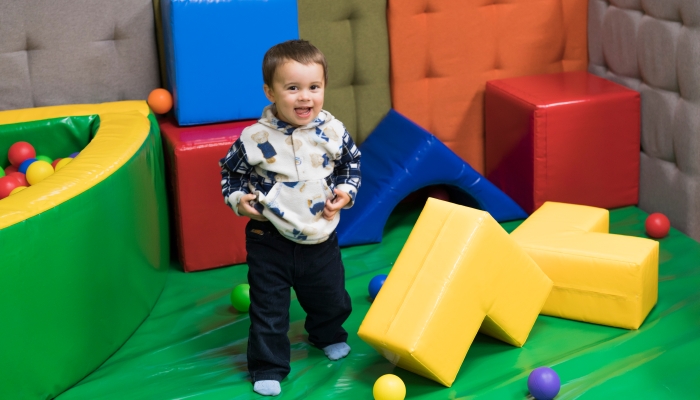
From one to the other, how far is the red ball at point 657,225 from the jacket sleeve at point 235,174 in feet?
6.12

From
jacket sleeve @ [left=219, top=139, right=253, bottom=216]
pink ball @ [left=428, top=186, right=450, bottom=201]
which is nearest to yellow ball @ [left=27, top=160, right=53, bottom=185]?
jacket sleeve @ [left=219, top=139, right=253, bottom=216]

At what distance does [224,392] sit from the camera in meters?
2.55

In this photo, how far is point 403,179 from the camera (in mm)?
3520

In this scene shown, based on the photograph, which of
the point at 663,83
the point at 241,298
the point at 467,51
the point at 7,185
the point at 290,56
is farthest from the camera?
the point at 467,51

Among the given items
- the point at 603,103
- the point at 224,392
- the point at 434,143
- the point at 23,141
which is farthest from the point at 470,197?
the point at 23,141

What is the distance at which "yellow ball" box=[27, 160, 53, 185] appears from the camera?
313 centimetres

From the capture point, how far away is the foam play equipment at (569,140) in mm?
3605

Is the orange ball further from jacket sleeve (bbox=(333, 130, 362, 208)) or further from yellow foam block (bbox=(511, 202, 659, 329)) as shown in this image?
yellow foam block (bbox=(511, 202, 659, 329))

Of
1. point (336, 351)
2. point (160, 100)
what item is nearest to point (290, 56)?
point (336, 351)

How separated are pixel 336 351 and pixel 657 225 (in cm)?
158

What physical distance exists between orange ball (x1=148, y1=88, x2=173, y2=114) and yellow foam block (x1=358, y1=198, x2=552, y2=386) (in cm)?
137

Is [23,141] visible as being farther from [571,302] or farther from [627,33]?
[627,33]

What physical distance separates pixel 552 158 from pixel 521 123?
0.69 ft

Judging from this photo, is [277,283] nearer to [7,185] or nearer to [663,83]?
[7,185]
